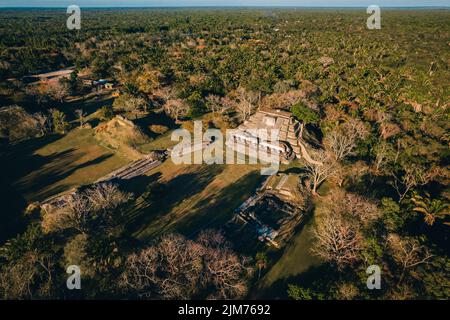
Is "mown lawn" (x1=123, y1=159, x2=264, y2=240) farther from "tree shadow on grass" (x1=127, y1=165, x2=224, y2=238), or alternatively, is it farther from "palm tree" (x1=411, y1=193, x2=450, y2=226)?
"palm tree" (x1=411, y1=193, x2=450, y2=226)

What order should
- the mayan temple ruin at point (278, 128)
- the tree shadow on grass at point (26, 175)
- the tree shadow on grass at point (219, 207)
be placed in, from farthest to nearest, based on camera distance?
the mayan temple ruin at point (278, 128) → the tree shadow on grass at point (26, 175) → the tree shadow on grass at point (219, 207)

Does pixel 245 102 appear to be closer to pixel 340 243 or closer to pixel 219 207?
pixel 219 207

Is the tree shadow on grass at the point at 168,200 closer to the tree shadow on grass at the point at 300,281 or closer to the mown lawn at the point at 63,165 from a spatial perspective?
the mown lawn at the point at 63,165

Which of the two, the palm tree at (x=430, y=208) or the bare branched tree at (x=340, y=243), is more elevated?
the palm tree at (x=430, y=208)

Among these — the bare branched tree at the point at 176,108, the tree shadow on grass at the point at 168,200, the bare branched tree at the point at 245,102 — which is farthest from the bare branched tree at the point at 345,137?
the bare branched tree at the point at 176,108

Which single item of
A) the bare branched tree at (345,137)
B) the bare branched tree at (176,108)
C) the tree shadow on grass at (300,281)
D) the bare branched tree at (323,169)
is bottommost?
the tree shadow on grass at (300,281)

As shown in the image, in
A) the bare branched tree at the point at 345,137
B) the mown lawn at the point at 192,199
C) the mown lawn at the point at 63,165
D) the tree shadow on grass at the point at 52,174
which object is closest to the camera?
the mown lawn at the point at 192,199

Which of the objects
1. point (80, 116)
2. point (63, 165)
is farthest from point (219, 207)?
point (80, 116)
